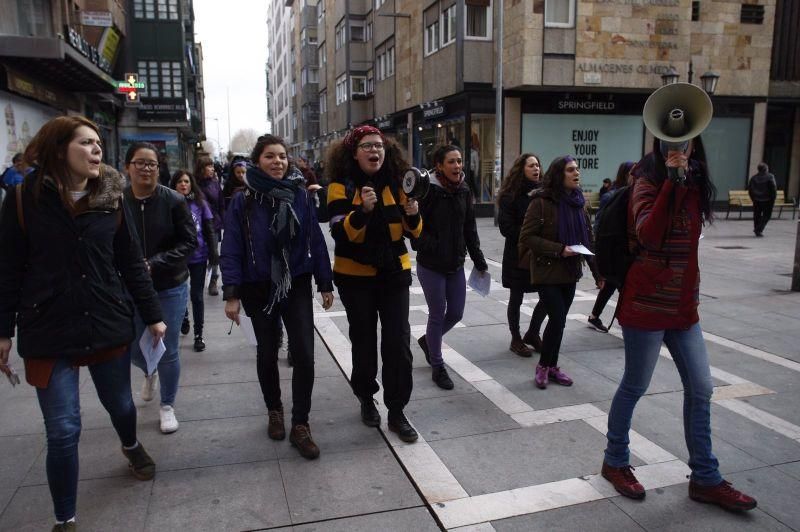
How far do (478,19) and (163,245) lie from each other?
19703mm

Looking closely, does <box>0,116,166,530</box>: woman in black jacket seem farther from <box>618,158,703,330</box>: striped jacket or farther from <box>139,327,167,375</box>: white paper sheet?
<box>618,158,703,330</box>: striped jacket

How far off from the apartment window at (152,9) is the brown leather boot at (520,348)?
34094mm

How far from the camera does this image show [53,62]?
1661 cm

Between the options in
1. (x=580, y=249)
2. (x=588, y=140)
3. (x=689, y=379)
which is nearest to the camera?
(x=689, y=379)

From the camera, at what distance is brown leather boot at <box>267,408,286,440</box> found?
4.08 m

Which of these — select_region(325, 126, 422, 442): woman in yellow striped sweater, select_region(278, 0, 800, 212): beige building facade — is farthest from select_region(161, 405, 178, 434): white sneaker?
select_region(278, 0, 800, 212): beige building facade

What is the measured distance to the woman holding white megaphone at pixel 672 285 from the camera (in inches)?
119

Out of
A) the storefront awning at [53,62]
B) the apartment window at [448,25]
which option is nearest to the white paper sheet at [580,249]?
the storefront awning at [53,62]

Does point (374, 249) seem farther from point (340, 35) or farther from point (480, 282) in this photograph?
point (340, 35)

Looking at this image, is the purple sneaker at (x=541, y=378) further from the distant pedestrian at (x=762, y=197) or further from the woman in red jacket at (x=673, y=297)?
the distant pedestrian at (x=762, y=197)

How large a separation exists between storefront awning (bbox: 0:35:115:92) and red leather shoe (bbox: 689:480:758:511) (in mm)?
16600

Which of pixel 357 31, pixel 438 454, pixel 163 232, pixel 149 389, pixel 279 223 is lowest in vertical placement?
pixel 438 454

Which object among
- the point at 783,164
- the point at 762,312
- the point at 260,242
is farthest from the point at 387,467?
the point at 783,164

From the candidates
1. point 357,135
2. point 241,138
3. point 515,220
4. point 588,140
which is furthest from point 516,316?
point 241,138
